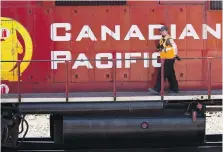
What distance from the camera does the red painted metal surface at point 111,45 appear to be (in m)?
7.46

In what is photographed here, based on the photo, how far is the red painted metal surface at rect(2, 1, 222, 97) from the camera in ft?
24.5

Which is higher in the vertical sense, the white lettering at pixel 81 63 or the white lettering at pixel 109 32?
the white lettering at pixel 109 32

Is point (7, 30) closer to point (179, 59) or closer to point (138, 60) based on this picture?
point (138, 60)

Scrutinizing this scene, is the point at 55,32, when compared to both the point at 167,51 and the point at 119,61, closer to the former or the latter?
the point at 119,61

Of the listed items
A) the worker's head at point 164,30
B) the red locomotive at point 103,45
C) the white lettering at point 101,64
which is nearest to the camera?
the worker's head at point 164,30

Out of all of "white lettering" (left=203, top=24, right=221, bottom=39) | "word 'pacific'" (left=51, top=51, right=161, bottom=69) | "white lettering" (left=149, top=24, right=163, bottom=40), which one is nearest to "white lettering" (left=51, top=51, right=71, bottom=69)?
"word 'pacific'" (left=51, top=51, right=161, bottom=69)

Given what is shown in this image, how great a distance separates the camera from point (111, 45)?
24.8 feet

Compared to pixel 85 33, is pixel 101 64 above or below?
below

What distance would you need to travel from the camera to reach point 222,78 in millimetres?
7668

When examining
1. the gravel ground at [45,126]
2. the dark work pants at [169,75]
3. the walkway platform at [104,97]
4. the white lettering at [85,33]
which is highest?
the white lettering at [85,33]

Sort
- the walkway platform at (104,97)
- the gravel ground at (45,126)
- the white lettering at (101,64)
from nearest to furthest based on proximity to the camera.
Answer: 1. the walkway platform at (104,97)
2. the white lettering at (101,64)
3. the gravel ground at (45,126)

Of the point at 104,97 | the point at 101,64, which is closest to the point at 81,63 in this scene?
the point at 101,64

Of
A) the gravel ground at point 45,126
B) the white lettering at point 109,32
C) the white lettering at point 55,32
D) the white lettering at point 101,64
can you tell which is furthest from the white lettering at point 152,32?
the gravel ground at point 45,126

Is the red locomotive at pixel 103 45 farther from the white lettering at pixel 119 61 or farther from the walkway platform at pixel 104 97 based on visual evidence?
the walkway platform at pixel 104 97
